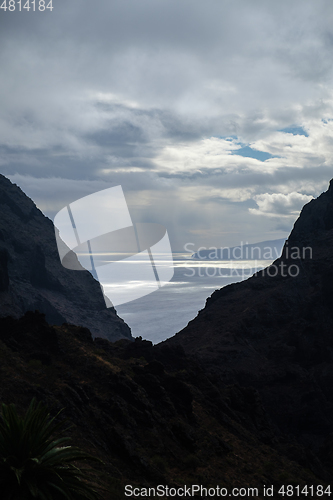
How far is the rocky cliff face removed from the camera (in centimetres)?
13000

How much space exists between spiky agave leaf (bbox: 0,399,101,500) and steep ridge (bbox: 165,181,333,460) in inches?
2023

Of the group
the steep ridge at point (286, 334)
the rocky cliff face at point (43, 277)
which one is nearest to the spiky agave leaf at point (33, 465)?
the steep ridge at point (286, 334)

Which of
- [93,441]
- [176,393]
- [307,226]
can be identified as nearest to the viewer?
[93,441]

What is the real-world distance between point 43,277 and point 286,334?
309 feet

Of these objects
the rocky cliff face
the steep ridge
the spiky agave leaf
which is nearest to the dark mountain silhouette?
the spiky agave leaf

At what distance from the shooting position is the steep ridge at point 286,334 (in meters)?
64.9

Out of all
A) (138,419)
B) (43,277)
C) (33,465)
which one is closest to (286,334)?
(138,419)

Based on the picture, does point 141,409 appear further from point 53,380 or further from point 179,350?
point 179,350

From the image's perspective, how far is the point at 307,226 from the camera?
107375mm

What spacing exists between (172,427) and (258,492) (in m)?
7.07

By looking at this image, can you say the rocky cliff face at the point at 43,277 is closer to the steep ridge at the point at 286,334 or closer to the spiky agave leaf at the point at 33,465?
the steep ridge at the point at 286,334

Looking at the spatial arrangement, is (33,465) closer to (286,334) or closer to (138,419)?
(138,419)

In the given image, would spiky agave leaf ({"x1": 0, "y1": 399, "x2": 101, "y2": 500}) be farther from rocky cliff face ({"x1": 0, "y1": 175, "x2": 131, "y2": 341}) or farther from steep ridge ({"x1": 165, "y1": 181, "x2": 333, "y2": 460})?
rocky cliff face ({"x1": 0, "y1": 175, "x2": 131, "y2": 341})

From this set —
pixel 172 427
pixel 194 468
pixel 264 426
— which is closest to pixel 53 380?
pixel 172 427
